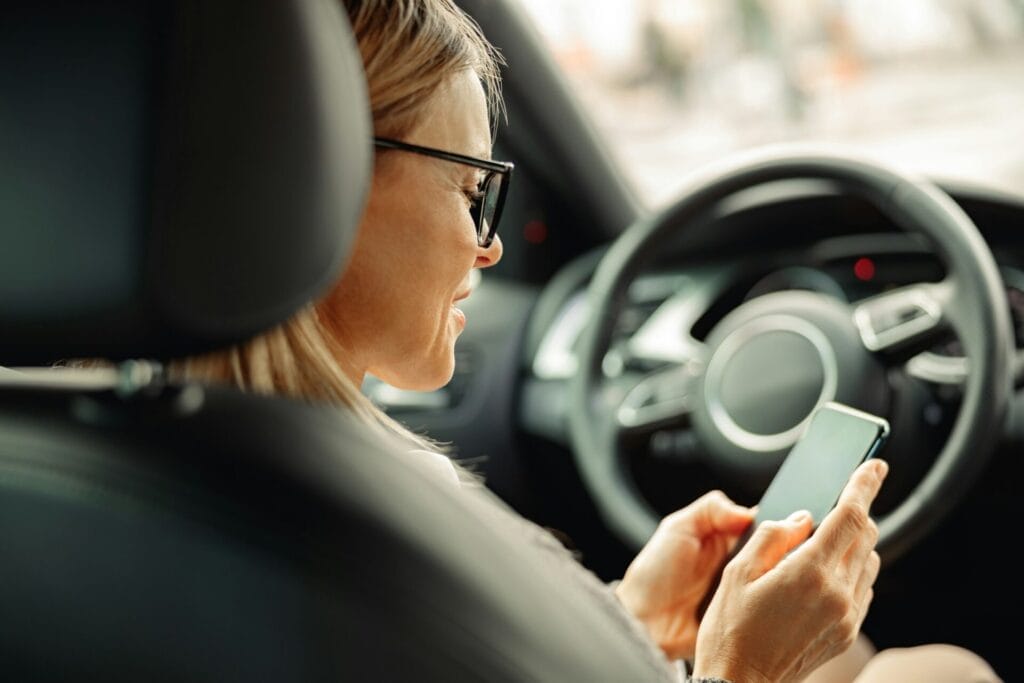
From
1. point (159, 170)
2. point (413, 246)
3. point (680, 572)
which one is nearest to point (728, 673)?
point (680, 572)

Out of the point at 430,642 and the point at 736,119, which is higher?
the point at 736,119

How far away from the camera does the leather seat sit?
0.63m

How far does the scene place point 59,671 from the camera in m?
0.69

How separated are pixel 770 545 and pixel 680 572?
26 cm

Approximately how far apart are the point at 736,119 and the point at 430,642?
333 centimetres

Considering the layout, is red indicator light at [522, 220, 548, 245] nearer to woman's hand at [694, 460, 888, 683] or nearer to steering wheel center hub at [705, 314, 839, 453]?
steering wheel center hub at [705, 314, 839, 453]

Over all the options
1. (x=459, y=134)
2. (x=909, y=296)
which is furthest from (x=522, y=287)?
(x=459, y=134)

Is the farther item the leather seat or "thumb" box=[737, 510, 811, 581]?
"thumb" box=[737, 510, 811, 581]

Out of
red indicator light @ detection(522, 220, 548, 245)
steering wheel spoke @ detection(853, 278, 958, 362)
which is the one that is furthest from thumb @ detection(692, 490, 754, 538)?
red indicator light @ detection(522, 220, 548, 245)

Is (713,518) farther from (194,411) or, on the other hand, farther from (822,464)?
(194,411)

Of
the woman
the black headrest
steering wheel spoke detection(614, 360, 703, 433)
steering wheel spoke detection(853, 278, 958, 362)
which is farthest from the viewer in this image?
steering wheel spoke detection(614, 360, 703, 433)

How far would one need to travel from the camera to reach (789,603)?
100 cm

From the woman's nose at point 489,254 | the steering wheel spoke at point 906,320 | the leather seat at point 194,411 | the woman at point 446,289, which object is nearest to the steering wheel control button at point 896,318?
the steering wheel spoke at point 906,320

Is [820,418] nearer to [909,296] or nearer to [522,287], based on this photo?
[909,296]
